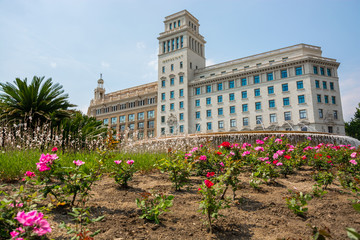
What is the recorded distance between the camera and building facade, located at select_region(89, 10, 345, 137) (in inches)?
1489

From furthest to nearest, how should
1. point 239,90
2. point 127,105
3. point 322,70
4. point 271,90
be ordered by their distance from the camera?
point 127,105, point 239,90, point 271,90, point 322,70

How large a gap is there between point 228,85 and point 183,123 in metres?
11.4

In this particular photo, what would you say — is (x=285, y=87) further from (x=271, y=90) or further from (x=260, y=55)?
(x=260, y=55)

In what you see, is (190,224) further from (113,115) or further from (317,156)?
(113,115)

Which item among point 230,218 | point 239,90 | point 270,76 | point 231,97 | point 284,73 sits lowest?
point 230,218

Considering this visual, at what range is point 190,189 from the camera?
4574 mm

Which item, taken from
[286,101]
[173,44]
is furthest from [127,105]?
[286,101]

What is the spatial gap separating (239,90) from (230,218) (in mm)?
42140

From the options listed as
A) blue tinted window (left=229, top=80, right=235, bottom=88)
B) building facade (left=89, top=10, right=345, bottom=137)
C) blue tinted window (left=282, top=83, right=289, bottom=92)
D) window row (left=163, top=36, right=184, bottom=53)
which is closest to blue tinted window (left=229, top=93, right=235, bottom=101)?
building facade (left=89, top=10, right=345, bottom=137)

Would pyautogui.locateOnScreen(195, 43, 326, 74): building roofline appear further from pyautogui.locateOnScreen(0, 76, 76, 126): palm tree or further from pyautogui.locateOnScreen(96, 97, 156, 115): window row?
pyautogui.locateOnScreen(0, 76, 76, 126): palm tree

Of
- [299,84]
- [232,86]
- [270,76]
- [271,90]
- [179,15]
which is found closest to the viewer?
[299,84]

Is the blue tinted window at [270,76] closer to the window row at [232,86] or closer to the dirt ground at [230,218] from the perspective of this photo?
the window row at [232,86]

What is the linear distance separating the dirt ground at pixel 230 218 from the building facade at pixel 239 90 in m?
36.6

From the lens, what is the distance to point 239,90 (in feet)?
143
